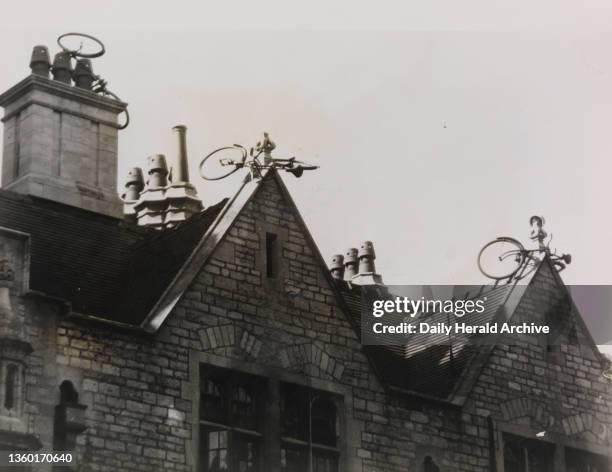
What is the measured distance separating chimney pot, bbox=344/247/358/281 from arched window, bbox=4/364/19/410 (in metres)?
16.4

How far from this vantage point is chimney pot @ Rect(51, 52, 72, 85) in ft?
105

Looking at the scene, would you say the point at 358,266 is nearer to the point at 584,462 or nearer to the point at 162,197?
the point at 162,197

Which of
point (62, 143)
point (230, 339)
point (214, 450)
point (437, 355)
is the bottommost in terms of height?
point (214, 450)

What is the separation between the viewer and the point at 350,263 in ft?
134

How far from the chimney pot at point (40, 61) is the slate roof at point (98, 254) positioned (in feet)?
9.11

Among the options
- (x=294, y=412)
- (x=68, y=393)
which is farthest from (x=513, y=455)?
(x=68, y=393)

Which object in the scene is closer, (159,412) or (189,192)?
A: (159,412)

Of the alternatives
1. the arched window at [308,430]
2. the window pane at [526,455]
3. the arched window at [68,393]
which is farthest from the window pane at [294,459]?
the window pane at [526,455]

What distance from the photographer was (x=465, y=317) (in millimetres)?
31203

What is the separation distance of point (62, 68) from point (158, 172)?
39.2 ft

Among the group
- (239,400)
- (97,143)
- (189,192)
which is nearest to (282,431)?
(239,400)

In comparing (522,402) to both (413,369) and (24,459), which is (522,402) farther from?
(24,459)

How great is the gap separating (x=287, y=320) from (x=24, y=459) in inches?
201

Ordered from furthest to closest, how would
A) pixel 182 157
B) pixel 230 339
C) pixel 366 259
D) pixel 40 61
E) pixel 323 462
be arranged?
pixel 182 157, pixel 366 259, pixel 40 61, pixel 323 462, pixel 230 339
